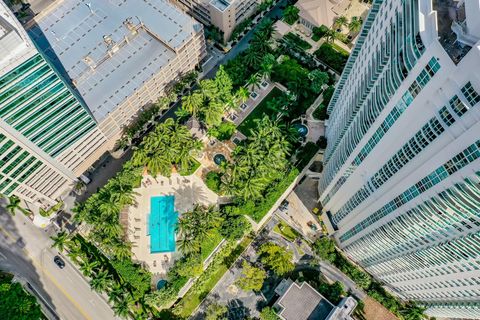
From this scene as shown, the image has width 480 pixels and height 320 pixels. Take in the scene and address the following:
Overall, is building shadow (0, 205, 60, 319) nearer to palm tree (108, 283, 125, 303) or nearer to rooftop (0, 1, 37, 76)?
palm tree (108, 283, 125, 303)

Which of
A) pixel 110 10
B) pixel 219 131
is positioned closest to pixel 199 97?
pixel 219 131

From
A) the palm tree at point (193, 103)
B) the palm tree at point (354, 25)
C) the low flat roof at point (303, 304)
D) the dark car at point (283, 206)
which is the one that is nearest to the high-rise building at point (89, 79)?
the palm tree at point (193, 103)

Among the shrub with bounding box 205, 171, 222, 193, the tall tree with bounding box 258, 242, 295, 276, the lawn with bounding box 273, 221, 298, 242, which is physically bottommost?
the tall tree with bounding box 258, 242, 295, 276

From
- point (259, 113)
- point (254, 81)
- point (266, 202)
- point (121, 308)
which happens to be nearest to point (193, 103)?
point (254, 81)

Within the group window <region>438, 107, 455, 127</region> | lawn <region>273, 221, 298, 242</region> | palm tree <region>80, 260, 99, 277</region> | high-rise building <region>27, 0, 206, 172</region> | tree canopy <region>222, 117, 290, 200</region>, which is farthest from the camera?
lawn <region>273, 221, 298, 242</region>

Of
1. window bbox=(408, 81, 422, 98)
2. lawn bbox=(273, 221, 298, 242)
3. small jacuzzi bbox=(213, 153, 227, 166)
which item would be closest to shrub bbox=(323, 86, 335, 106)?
small jacuzzi bbox=(213, 153, 227, 166)

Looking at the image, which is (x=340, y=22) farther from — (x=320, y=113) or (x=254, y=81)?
(x=254, y=81)

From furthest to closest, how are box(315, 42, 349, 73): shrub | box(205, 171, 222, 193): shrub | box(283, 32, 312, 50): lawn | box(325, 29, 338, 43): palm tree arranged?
box(283, 32, 312, 50): lawn, box(325, 29, 338, 43): palm tree, box(315, 42, 349, 73): shrub, box(205, 171, 222, 193): shrub
